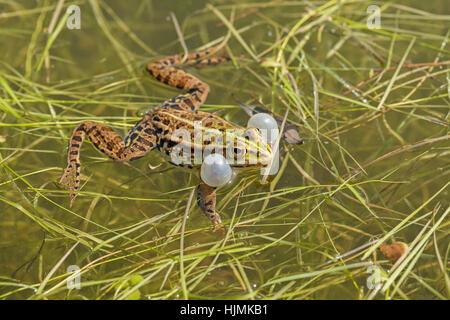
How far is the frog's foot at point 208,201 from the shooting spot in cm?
353

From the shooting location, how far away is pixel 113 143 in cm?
393

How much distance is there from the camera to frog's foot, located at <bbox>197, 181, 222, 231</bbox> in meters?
3.53

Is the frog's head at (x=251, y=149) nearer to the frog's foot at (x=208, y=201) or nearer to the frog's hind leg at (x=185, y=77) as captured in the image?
the frog's foot at (x=208, y=201)

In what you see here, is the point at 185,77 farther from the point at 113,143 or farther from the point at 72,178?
the point at 72,178

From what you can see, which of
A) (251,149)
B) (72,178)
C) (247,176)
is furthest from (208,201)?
(72,178)

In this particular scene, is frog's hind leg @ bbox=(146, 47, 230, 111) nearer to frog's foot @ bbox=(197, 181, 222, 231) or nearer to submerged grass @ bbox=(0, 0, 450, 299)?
submerged grass @ bbox=(0, 0, 450, 299)

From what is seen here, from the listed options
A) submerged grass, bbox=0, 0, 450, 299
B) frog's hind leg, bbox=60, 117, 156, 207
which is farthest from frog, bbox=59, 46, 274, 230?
submerged grass, bbox=0, 0, 450, 299

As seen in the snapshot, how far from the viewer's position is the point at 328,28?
16.5 ft

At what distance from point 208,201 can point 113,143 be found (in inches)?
42.2

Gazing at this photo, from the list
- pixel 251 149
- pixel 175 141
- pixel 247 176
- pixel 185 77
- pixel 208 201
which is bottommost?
pixel 208 201

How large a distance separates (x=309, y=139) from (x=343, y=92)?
77 cm

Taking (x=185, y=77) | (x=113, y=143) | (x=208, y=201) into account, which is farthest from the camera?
(x=185, y=77)
